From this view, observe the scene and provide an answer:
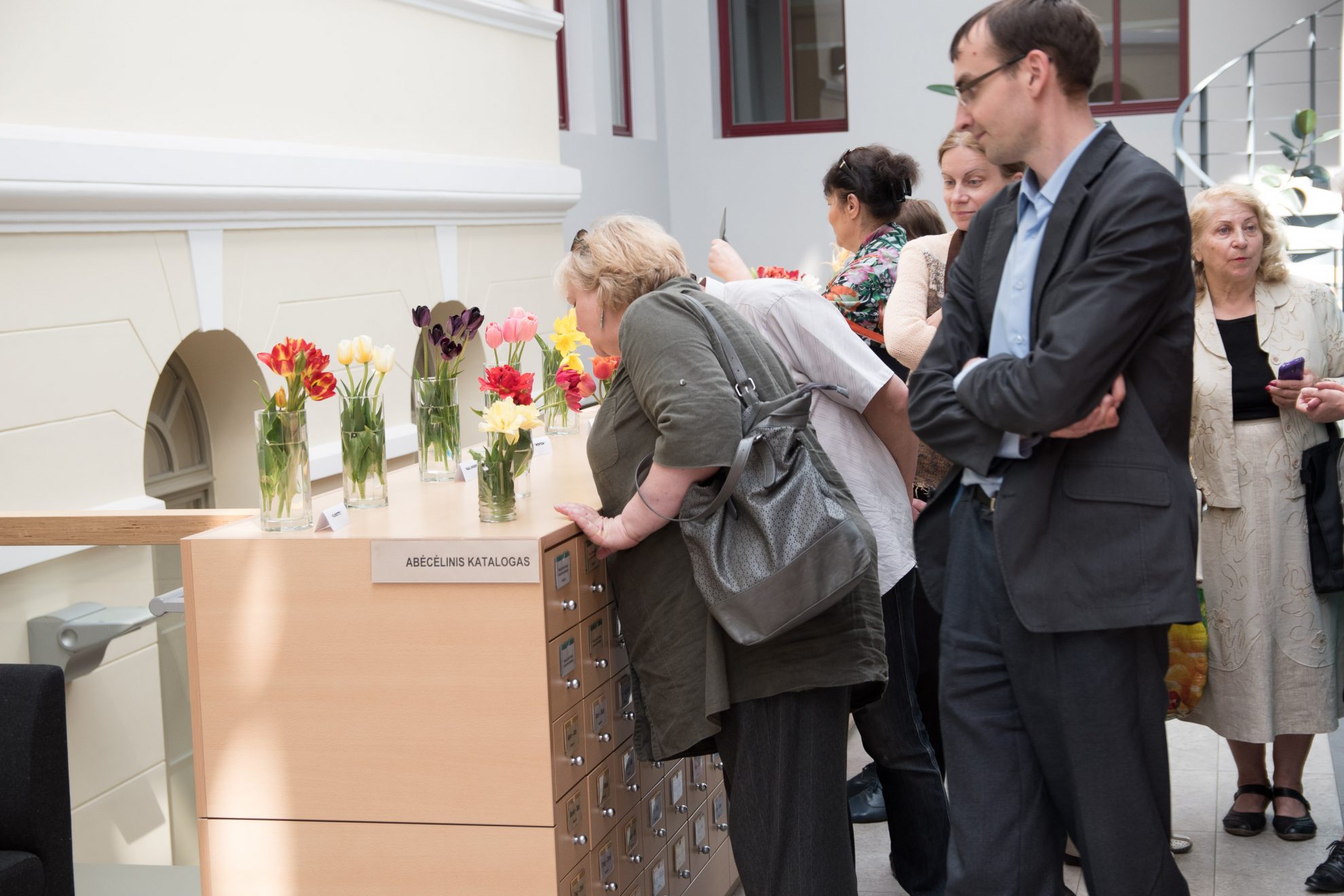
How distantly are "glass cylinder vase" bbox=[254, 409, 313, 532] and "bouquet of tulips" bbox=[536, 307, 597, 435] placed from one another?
0.87m

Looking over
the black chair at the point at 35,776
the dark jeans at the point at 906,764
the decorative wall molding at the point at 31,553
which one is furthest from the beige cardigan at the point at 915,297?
the black chair at the point at 35,776

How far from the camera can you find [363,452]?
2895mm

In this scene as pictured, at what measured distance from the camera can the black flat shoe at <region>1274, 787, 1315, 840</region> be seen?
384cm

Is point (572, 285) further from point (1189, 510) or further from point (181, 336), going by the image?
point (181, 336)

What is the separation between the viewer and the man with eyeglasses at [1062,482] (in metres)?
2.19

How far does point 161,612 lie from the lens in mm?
2982

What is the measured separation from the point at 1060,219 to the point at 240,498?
4.84 metres

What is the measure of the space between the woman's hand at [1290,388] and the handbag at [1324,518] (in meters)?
0.18

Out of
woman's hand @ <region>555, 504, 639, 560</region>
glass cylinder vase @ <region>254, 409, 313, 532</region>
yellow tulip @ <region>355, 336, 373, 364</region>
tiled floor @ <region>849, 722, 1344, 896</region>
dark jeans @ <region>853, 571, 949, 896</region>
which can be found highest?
yellow tulip @ <region>355, 336, 373, 364</region>

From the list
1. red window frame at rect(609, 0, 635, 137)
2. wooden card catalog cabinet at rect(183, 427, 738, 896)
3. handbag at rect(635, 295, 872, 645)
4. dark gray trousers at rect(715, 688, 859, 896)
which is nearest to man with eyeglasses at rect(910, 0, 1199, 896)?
handbag at rect(635, 295, 872, 645)

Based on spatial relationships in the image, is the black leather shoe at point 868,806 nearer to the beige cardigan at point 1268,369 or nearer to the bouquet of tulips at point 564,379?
the beige cardigan at point 1268,369

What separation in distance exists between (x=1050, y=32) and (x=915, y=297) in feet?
5.02

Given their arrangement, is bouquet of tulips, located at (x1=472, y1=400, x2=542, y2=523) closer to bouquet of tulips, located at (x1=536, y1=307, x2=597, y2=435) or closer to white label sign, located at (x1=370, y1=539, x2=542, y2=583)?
white label sign, located at (x1=370, y1=539, x2=542, y2=583)

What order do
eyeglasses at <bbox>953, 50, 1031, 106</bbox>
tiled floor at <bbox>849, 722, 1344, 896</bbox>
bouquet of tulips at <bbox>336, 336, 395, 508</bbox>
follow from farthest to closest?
tiled floor at <bbox>849, 722, 1344, 896</bbox>, bouquet of tulips at <bbox>336, 336, 395, 508</bbox>, eyeglasses at <bbox>953, 50, 1031, 106</bbox>
